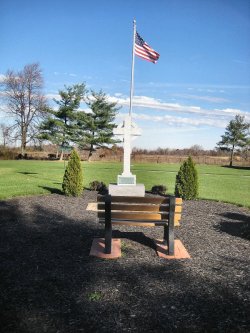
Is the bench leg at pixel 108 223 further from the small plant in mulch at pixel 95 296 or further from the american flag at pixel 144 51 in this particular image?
the american flag at pixel 144 51

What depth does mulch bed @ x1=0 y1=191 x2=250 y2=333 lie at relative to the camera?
142 inches

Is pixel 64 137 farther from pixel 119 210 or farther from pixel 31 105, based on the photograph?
pixel 119 210

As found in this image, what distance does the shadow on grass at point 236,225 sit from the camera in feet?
25.4

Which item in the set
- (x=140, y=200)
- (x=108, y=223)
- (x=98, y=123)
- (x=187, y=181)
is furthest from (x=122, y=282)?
(x=98, y=123)

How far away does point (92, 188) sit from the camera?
14609 millimetres

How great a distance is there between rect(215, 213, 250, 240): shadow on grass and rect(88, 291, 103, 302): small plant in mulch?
13.9 ft

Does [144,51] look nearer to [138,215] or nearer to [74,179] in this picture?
[74,179]

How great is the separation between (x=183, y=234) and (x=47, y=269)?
3.46 metres

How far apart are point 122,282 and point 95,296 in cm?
62

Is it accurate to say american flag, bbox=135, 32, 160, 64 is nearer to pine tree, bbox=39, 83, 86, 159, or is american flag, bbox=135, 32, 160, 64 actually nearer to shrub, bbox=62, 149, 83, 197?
shrub, bbox=62, 149, 83, 197

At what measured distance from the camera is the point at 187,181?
12406 mm

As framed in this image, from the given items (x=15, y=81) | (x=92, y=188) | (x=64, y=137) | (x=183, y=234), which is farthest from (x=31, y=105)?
(x=183, y=234)

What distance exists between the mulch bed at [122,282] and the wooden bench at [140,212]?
52 cm

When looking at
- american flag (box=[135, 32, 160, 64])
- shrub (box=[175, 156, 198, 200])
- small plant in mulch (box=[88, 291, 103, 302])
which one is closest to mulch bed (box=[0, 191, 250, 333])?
small plant in mulch (box=[88, 291, 103, 302])
